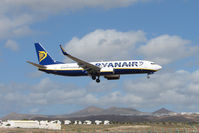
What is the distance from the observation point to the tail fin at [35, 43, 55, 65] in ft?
317

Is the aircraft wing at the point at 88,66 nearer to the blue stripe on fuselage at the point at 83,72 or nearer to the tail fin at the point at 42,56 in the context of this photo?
the blue stripe on fuselage at the point at 83,72

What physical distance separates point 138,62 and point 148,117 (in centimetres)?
8174

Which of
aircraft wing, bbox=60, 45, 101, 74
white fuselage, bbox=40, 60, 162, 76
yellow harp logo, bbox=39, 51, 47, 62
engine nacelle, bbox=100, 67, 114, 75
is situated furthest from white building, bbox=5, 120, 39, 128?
engine nacelle, bbox=100, 67, 114, 75

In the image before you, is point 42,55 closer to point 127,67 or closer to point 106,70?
point 106,70

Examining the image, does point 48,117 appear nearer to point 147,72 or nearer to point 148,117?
point 148,117

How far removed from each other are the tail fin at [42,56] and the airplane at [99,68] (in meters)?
1.78

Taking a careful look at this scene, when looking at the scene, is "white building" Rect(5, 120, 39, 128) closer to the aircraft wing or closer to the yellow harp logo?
the yellow harp logo

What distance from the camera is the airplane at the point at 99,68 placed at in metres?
81.2

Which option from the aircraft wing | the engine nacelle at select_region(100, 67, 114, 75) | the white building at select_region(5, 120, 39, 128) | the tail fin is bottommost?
the white building at select_region(5, 120, 39, 128)

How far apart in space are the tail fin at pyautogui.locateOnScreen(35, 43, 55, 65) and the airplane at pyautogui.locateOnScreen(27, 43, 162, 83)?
1.78 meters

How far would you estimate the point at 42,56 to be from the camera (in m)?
99.8

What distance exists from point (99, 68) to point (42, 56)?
23848 millimetres

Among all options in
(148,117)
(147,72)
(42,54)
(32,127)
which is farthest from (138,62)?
(148,117)

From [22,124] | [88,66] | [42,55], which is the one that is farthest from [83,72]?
[22,124]
